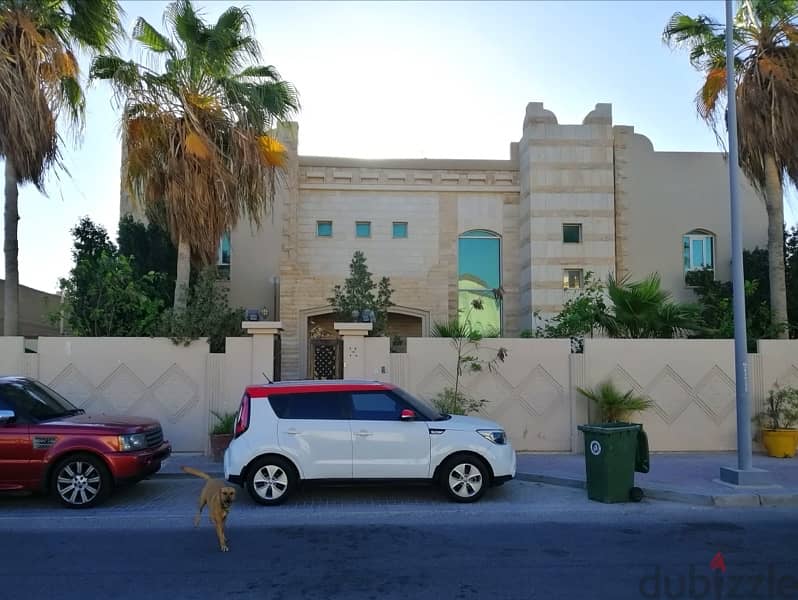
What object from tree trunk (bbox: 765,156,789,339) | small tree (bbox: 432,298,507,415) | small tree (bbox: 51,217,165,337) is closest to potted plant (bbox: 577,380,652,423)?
small tree (bbox: 432,298,507,415)

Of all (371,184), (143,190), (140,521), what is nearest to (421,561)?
(140,521)

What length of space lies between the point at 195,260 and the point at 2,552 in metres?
9.54

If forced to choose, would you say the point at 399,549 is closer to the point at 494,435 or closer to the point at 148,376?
the point at 494,435

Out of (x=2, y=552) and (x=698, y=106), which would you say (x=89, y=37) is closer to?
(x=2, y=552)

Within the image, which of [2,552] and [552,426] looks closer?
[2,552]

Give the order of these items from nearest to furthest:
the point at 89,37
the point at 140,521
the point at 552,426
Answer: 1. the point at 140,521
2. the point at 552,426
3. the point at 89,37

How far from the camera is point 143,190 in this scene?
14305 mm

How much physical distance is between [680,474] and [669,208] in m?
12.5

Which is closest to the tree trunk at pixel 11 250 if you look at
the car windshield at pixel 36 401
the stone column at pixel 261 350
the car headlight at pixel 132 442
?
the car windshield at pixel 36 401

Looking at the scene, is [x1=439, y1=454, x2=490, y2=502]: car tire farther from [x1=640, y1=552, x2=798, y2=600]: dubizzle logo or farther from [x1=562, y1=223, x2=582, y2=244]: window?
[x1=562, y1=223, x2=582, y2=244]: window

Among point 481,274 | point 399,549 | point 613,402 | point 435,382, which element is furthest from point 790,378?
point 399,549

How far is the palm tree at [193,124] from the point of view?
13992mm

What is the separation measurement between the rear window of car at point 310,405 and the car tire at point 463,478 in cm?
159

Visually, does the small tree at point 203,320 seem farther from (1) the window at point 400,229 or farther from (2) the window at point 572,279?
(2) the window at point 572,279
